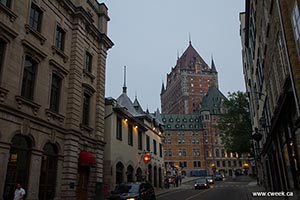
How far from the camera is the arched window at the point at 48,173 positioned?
54.9 ft

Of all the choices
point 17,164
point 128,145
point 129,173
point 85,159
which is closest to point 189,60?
point 128,145

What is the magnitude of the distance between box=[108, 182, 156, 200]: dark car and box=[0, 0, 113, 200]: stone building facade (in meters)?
3.26

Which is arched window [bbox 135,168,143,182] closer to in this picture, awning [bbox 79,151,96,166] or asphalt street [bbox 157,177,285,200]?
asphalt street [bbox 157,177,285,200]

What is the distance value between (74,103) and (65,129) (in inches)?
74.5

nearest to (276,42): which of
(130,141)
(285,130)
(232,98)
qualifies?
(285,130)

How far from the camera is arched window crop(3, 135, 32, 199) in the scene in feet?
46.7

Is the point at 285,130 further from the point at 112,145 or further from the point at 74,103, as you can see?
the point at 112,145

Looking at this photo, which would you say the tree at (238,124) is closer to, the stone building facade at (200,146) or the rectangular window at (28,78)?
the rectangular window at (28,78)

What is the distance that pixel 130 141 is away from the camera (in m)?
32.3

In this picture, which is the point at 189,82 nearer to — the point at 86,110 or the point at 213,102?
the point at 213,102

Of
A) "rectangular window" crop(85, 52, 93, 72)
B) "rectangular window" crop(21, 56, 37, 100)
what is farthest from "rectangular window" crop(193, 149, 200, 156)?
"rectangular window" crop(21, 56, 37, 100)

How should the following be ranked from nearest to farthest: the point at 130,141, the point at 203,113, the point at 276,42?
the point at 276,42 < the point at 130,141 < the point at 203,113

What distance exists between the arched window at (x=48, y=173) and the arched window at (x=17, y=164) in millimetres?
1315

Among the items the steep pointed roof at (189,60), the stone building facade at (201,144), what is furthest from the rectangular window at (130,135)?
the steep pointed roof at (189,60)
